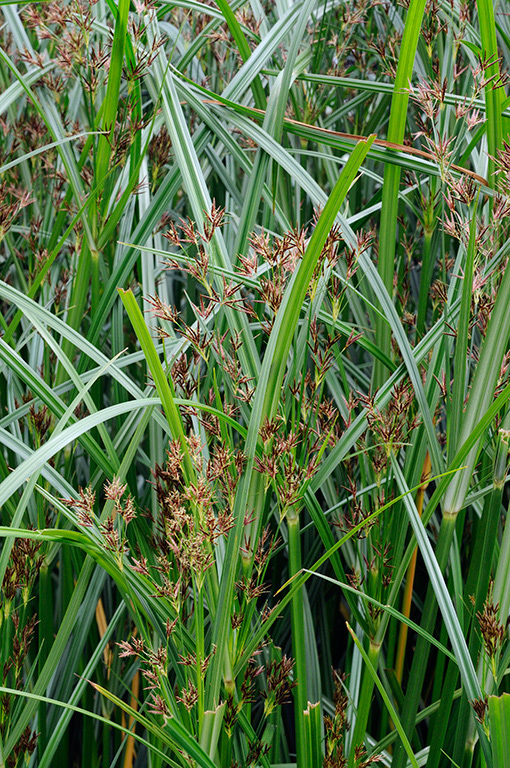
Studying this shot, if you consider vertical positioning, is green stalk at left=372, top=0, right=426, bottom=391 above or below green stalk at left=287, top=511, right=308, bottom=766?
above

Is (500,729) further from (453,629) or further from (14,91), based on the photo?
(14,91)

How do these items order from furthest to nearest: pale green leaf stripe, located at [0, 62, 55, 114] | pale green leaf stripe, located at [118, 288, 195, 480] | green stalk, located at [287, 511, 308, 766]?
pale green leaf stripe, located at [0, 62, 55, 114] < green stalk, located at [287, 511, 308, 766] < pale green leaf stripe, located at [118, 288, 195, 480]

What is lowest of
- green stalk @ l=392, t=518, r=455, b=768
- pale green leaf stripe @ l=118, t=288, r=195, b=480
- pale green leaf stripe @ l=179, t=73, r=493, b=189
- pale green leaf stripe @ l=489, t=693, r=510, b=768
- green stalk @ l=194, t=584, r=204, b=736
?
green stalk @ l=392, t=518, r=455, b=768

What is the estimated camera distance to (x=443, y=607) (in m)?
0.51

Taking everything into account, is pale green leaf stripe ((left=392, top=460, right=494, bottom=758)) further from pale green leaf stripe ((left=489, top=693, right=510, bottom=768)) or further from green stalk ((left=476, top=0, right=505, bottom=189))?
green stalk ((left=476, top=0, right=505, bottom=189))

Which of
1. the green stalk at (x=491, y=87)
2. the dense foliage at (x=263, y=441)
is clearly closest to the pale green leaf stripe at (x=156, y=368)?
the dense foliage at (x=263, y=441)

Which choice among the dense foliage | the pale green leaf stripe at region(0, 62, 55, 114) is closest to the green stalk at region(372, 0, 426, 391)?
the dense foliage

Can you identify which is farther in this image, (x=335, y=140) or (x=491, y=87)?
(x=335, y=140)

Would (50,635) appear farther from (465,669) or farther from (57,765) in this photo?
(465,669)

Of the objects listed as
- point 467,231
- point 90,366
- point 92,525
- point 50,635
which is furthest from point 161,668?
point 90,366

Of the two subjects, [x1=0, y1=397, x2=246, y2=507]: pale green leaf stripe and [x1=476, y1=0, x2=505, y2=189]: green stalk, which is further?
[x1=476, y1=0, x2=505, y2=189]: green stalk

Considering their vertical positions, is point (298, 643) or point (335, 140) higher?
point (335, 140)

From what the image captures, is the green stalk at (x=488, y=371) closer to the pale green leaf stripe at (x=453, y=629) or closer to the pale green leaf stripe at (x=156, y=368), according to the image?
the pale green leaf stripe at (x=453, y=629)

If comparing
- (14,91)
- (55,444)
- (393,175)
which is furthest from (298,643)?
(14,91)
